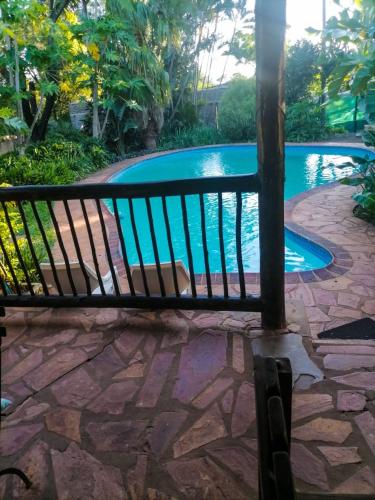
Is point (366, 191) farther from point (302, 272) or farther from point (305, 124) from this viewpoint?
point (305, 124)

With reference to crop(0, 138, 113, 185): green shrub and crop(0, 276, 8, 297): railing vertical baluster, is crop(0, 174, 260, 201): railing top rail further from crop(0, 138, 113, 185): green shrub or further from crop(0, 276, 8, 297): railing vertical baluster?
crop(0, 138, 113, 185): green shrub

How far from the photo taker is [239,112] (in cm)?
1302

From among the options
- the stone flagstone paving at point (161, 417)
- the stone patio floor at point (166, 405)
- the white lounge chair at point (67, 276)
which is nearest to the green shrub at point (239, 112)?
the stone patio floor at point (166, 405)

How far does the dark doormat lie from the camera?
2.46 metres

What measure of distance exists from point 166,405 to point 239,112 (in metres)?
12.7

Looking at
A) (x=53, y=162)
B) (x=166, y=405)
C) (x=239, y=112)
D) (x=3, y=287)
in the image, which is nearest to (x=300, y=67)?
(x=239, y=112)

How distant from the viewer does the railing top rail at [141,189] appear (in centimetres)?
220

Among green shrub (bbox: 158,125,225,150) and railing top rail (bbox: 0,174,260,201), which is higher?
railing top rail (bbox: 0,174,260,201)

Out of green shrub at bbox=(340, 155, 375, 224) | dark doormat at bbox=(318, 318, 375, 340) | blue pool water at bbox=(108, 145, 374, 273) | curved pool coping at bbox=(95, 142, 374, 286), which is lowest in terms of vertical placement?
blue pool water at bbox=(108, 145, 374, 273)

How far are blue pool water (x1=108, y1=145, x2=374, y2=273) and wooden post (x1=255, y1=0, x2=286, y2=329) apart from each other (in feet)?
6.19

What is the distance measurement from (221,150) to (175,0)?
193 inches

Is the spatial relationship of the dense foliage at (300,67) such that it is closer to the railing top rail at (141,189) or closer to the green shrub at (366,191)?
the green shrub at (366,191)

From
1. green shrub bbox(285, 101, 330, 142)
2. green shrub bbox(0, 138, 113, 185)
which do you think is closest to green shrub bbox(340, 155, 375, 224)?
green shrub bbox(0, 138, 113, 185)

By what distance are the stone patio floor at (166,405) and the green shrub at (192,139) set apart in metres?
11.3
